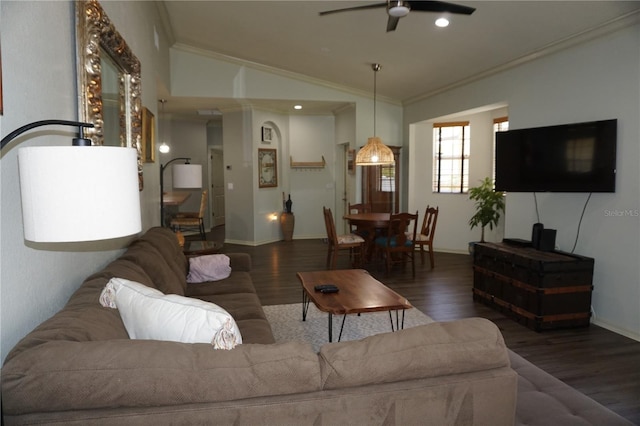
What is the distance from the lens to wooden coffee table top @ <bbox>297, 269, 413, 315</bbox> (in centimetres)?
298

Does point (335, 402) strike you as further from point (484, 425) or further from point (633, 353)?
point (633, 353)

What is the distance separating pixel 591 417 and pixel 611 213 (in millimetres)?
2839

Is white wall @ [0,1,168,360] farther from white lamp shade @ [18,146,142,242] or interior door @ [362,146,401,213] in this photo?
interior door @ [362,146,401,213]

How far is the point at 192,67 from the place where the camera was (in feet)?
23.6

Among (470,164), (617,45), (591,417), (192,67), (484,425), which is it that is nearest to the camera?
(484,425)

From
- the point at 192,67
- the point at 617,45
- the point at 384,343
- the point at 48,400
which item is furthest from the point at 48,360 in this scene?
the point at 192,67

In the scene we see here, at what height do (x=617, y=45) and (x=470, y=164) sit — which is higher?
(x=617, y=45)

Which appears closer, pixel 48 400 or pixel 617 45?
pixel 48 400

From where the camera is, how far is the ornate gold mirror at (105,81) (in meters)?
2.15

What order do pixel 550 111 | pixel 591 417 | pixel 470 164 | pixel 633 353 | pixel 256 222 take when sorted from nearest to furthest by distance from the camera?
1. pixel 591 417
2. pixel 633 353
3. pixel 550 111
4. pixel 470 164
5. pixel 256 222

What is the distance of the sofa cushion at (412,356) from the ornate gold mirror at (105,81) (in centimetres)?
178

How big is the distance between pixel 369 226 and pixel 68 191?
5449 millimetres

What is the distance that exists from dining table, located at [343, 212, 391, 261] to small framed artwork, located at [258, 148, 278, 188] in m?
2.77

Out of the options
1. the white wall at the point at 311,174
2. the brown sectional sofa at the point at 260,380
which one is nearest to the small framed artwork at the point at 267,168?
the white wall at the point at 311,174
